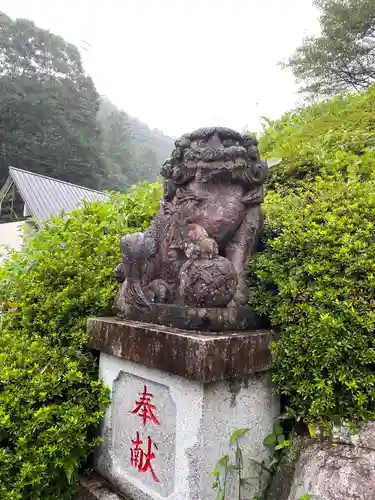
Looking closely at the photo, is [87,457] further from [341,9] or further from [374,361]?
[341,9]

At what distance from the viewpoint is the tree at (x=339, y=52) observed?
310 inches

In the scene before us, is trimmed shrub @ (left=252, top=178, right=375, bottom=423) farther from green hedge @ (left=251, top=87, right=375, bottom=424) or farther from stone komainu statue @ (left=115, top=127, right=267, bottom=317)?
stone komainu statue @ (left=115, top=127, right=267, bottom=317)

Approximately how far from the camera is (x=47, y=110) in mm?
23766

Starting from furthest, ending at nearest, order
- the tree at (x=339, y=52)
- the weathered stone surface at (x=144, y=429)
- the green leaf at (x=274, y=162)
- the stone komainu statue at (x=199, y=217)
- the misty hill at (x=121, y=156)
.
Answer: the misty hill at (x=121, y=156), the tree at (x=339, y=52), the green leaf at (x=274, y=162), the stone komainu statue at (x=199, y=217), the weathered stone surface at (x=144, y=429)

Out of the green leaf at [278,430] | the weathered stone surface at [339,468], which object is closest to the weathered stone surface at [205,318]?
the green leaf at [278,430]

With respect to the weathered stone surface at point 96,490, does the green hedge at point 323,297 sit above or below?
above

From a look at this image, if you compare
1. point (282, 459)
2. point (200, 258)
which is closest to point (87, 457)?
point (282, 459)

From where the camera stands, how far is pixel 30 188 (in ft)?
41.9

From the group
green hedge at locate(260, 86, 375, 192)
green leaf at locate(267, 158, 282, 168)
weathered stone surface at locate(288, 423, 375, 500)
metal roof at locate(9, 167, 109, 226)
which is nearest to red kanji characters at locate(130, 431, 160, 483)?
weathered stone surface at locate(288, 423, 375, 500)

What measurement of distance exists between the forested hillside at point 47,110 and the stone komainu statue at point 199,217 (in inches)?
754

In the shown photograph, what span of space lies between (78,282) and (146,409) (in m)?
1.21

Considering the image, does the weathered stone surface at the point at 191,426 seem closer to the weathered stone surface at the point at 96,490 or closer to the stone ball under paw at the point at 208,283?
the weathered stone surface at the point at 96,490

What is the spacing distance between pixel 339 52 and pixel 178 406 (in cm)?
890

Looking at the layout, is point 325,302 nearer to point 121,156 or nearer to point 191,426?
point 191,426
